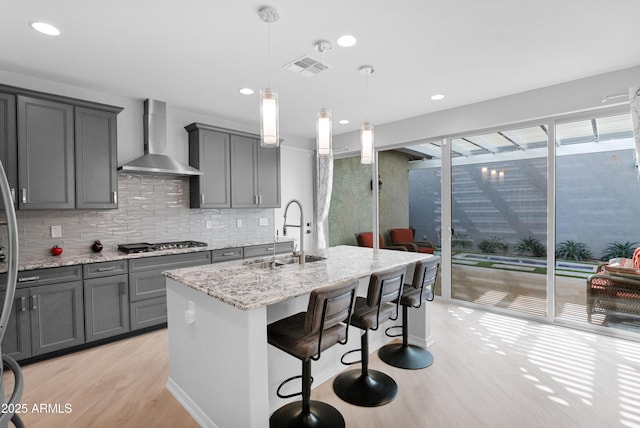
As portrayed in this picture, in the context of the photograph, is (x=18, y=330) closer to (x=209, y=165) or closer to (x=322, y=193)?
(x=209, y=165)

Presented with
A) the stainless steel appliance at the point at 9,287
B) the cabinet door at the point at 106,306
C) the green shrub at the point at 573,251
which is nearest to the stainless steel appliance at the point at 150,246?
the cabinet door at the point at 106,306

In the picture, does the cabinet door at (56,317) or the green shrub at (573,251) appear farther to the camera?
the green shrub at (573,251)

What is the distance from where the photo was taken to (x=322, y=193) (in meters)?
6.02

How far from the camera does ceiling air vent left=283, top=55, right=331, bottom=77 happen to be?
2.76 metres

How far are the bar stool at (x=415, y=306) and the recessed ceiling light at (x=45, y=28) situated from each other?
10.7 ft

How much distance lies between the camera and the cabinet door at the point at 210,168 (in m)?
4.24

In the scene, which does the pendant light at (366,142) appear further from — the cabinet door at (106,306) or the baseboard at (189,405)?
the cabinet door at (106,306)

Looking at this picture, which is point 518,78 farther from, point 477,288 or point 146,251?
point 146,251

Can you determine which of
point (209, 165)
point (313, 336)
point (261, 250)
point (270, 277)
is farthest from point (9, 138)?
point (313, 336)

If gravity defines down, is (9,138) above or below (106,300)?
above

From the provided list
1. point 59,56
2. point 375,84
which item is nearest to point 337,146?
point 375,84

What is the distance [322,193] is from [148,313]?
11.3 ft

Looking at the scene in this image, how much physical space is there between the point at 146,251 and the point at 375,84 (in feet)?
10.1

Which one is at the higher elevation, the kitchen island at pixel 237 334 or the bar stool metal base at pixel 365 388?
the kitchen island at pixel 237 334
